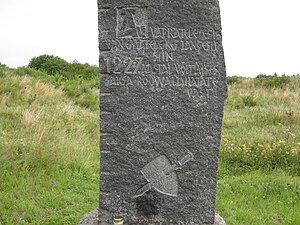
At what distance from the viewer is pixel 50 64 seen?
22281 millimetres

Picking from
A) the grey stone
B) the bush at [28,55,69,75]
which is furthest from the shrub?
the grey stone

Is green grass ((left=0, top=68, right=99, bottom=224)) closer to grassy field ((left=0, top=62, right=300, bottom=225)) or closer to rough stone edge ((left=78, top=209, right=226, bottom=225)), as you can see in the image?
grassy field ((left=0, top=62, right=300, bottom=225))

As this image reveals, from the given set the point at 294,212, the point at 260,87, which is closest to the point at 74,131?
the point at 294,212

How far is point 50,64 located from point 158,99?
18544mm

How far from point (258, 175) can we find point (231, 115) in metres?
5.09

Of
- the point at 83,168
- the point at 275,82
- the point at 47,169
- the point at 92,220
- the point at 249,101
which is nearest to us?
the point at 92,220

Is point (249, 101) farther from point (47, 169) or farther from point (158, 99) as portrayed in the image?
point (158, 99)

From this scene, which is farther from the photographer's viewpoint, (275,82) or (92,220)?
(275,82)

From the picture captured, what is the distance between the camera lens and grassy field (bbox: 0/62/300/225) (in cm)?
595

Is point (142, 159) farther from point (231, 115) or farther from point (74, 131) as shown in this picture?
point (231, 115)

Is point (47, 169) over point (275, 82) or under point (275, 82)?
under

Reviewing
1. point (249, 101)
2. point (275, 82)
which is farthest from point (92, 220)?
point (275, 82)

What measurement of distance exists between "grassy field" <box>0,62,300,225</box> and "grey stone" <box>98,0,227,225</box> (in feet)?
4.53

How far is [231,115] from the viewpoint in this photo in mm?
12297
